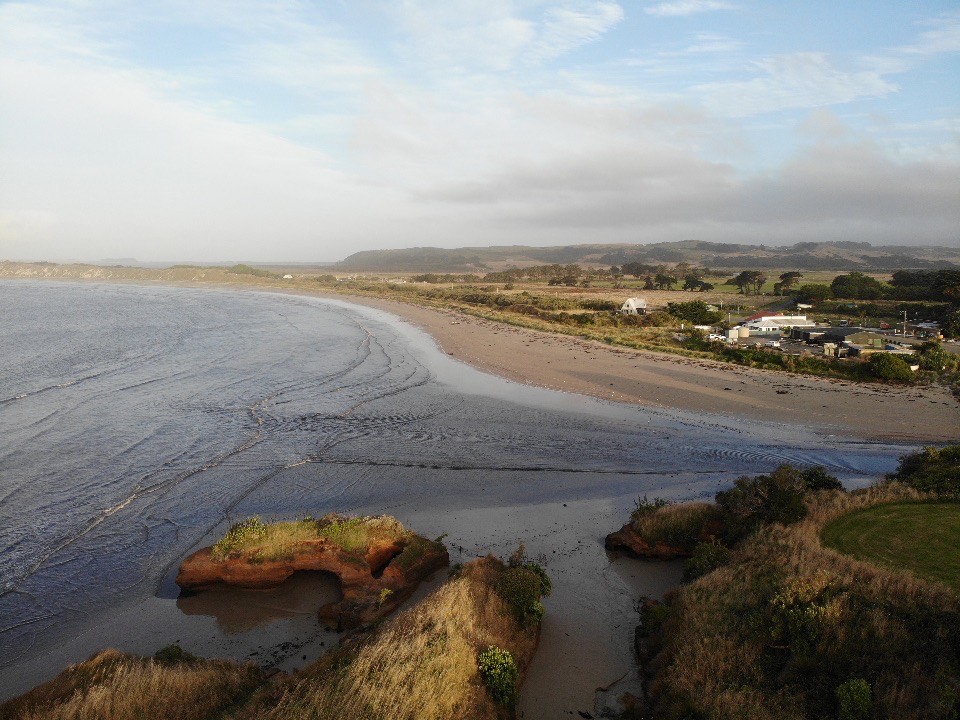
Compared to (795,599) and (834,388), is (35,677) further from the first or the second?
(834,388)

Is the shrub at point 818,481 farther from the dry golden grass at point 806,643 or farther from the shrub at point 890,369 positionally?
the shrub at point 890,369

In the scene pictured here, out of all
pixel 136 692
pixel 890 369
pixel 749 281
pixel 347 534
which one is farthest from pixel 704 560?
pixel 749 281

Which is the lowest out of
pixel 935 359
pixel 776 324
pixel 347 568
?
pixel 347 568

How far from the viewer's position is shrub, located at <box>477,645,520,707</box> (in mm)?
7812

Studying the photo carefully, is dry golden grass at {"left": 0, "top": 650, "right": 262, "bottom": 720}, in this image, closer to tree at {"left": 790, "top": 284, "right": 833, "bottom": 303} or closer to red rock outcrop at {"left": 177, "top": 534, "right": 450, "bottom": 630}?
red rock outcrop at {"left": 177, "top": 534, "right": 450, "bottom": 630}

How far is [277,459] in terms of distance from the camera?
61.6ft

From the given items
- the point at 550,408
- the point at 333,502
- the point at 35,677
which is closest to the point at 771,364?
the point at 550,408

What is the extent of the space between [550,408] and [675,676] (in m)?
17.6

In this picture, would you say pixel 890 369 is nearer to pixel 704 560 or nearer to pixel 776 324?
pixel 776 324

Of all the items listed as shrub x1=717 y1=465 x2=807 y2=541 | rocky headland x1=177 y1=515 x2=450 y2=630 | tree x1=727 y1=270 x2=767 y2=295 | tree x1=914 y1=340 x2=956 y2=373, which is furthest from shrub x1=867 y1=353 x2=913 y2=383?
tree x1=727 y1=270 x2=767 y2=295

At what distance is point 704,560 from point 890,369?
2583cm

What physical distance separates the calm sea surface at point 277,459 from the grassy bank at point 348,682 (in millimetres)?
2375

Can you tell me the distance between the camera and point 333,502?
1555cm

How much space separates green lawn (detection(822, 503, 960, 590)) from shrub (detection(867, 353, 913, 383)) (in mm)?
21597
